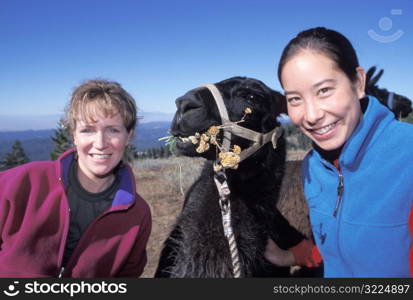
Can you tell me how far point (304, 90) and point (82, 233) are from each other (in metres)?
1.69

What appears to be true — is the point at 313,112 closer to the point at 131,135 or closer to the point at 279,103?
the point at 279,103

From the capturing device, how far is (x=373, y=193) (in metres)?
1.73

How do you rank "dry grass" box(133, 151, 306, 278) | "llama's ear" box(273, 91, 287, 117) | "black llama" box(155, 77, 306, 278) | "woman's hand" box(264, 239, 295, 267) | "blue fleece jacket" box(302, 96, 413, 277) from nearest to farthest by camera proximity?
"blue fleece jacket" box(302, 96, 413, 277) < "black llama" box(155, 77, 306, 278) < "woman's hand" box(264, 239, 295, 267) < "llama's ear" box(273, 91, 287, 117) < "dry grass" box(133, 151, 306, 278)

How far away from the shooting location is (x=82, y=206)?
83.3 inches

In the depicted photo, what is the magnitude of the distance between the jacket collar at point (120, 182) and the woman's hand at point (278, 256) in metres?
1.15

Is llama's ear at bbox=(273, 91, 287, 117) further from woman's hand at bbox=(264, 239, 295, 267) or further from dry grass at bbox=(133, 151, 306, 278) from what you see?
woman's hand at bbox=(264, 239, 295, 267)

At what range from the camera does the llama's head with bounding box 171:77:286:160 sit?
2.26 m

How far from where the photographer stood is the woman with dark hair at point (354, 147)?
168 cm

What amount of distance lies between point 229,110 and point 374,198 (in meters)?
1.15

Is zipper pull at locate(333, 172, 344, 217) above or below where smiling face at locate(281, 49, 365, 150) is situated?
below

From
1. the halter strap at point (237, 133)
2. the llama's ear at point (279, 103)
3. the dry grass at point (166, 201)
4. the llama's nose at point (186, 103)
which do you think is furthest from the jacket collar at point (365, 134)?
the dry grass at point (166, 201)

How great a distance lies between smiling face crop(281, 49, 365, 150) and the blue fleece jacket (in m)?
0.08

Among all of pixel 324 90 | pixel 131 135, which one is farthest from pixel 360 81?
pixel 131 135

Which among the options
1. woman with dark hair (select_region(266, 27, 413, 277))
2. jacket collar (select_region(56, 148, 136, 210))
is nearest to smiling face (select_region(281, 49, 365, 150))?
woman with dark hair (select_region(266, 27, 413, 277))
